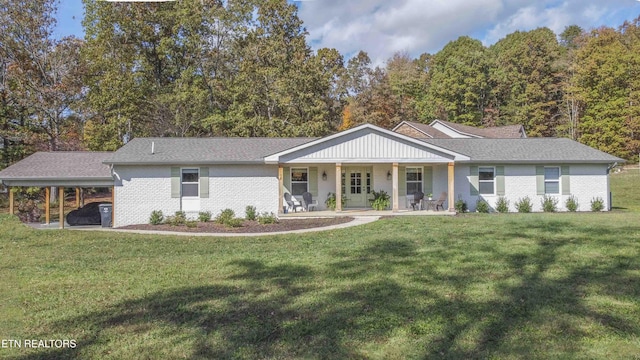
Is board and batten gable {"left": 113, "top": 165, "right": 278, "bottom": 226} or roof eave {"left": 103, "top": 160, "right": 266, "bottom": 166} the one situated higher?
roof eave {"left": 103, "top": 160, "right": 266, "bottom": 166}

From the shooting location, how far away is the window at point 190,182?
18.1 metres

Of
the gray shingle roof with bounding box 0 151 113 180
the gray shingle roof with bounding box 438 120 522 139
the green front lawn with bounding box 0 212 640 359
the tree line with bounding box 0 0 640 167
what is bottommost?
the green front lawn with bounding box 0 212 640 359

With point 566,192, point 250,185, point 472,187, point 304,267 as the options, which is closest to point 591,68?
point 566,192

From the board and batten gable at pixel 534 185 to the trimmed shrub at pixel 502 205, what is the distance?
0.49ft

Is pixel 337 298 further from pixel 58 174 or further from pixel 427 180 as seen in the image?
pixel 58 174

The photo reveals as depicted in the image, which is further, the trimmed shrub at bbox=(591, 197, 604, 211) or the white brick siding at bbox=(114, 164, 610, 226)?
the trimmed shrub at bbox=(591, 197, 604, 211)

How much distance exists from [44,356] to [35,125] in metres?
27.9

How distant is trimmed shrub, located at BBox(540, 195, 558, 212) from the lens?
61.8 ft

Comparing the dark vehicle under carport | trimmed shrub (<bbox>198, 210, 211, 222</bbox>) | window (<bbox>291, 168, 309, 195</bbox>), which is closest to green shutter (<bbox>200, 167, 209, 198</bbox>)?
trimmed shrub (<bbox>198, 210, 211, 222</bbox>)

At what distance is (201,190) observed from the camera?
711 inches

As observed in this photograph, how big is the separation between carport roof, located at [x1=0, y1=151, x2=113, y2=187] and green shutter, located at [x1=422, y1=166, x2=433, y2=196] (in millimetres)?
13408

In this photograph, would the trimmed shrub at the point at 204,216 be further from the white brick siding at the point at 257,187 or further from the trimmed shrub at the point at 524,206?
the trimmed shrub at the point at 524,206

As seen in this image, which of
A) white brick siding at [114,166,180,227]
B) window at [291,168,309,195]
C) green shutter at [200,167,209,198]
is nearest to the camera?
white brick siding at [114,166,180,227]

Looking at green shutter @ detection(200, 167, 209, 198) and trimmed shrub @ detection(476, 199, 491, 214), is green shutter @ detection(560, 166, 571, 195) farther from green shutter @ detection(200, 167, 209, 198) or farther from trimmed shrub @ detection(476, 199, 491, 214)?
green shutter @ detection(200, 167, 209, 198)
